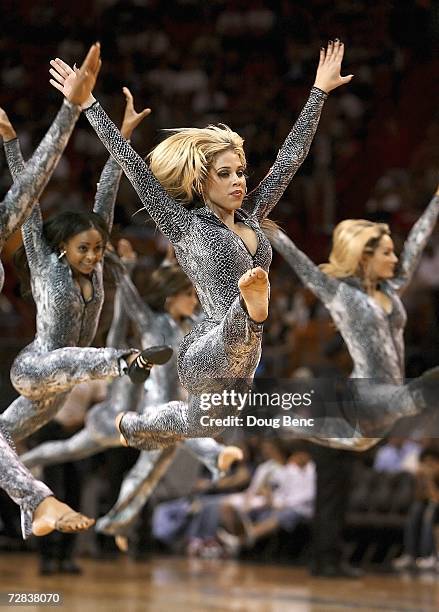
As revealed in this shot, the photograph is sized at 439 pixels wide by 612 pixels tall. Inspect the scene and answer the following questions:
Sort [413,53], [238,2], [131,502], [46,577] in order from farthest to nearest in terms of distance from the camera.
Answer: [238,2] → [413,53] → [46,577] → [131,502]

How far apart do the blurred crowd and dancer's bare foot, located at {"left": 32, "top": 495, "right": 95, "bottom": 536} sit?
138 inches

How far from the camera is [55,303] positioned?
4.81 metres

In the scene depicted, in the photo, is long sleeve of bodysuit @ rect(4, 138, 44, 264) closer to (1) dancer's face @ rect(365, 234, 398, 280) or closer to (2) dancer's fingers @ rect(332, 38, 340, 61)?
(2) dancer's fingers @ rect(332, 38, 340, 61)

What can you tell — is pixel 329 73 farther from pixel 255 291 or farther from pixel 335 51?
pixel 255 291

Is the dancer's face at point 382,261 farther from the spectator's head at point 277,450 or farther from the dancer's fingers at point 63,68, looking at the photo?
the spectator's head at point 277,450

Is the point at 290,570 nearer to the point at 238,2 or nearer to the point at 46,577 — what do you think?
the point at 46,577

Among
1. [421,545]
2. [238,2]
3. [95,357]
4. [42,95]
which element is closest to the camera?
[95,357]

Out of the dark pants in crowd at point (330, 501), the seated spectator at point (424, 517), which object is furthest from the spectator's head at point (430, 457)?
the dark pants in crowd at point (330, 501)

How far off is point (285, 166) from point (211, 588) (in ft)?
11.1

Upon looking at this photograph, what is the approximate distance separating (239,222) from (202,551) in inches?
212

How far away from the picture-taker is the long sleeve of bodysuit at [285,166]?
14.6 ft

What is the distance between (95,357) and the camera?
14.8 ft

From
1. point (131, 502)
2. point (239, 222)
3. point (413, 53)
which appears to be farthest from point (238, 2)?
point (239, 222)

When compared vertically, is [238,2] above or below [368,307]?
above
